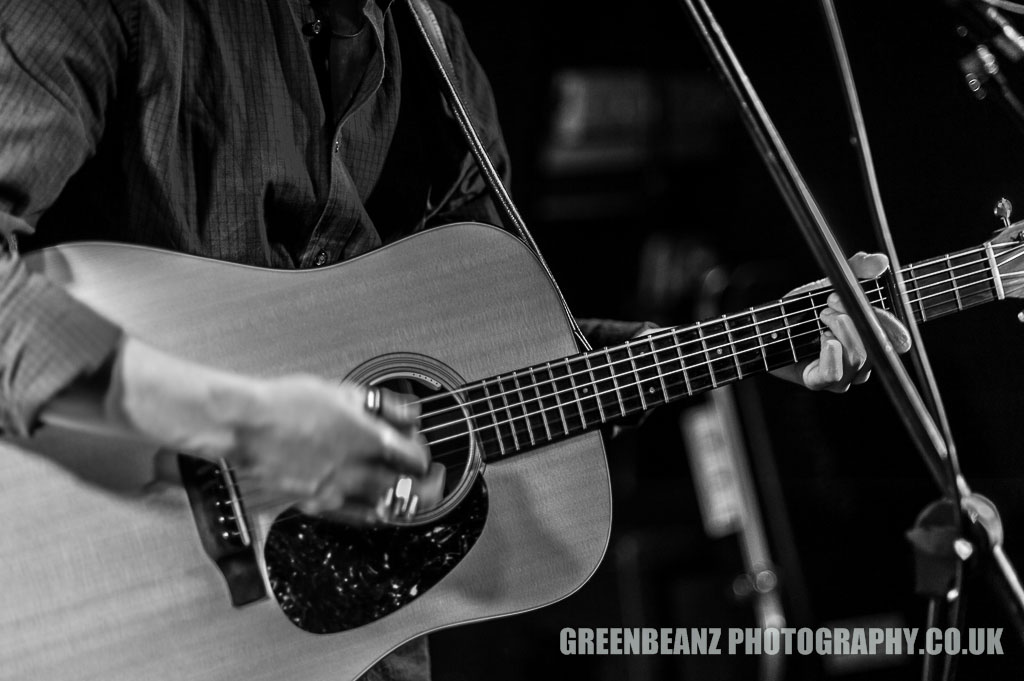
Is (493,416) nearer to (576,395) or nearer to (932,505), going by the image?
(576,395)

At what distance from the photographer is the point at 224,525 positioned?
1.31 m

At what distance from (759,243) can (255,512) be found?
12.0 ft

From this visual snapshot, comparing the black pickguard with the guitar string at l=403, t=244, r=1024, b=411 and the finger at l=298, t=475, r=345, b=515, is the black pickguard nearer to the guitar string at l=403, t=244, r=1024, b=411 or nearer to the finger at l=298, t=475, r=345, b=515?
the guitar string at l=403, t=244, r=1024, b=411

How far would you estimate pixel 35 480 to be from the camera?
1.21m

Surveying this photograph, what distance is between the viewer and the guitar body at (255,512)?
121 centimetres

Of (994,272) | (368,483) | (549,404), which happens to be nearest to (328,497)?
(368,483)

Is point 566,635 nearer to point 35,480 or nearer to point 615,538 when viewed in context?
point 615,538

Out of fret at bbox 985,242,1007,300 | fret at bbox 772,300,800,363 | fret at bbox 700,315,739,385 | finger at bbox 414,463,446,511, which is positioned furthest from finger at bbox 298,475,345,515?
fret at bbox 985,242,1007,300

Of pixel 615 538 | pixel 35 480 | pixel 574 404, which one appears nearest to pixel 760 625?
pixel 615 538

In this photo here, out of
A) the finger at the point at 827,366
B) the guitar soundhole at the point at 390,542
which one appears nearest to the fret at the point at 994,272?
the finger at the point at 827,366

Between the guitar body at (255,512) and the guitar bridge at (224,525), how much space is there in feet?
0.05

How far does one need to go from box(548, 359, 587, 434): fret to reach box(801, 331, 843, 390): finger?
488mm

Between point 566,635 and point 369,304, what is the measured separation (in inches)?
63.8

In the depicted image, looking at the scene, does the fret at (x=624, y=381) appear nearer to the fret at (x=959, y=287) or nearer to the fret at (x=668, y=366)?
the fret at (x=668, y=366)
